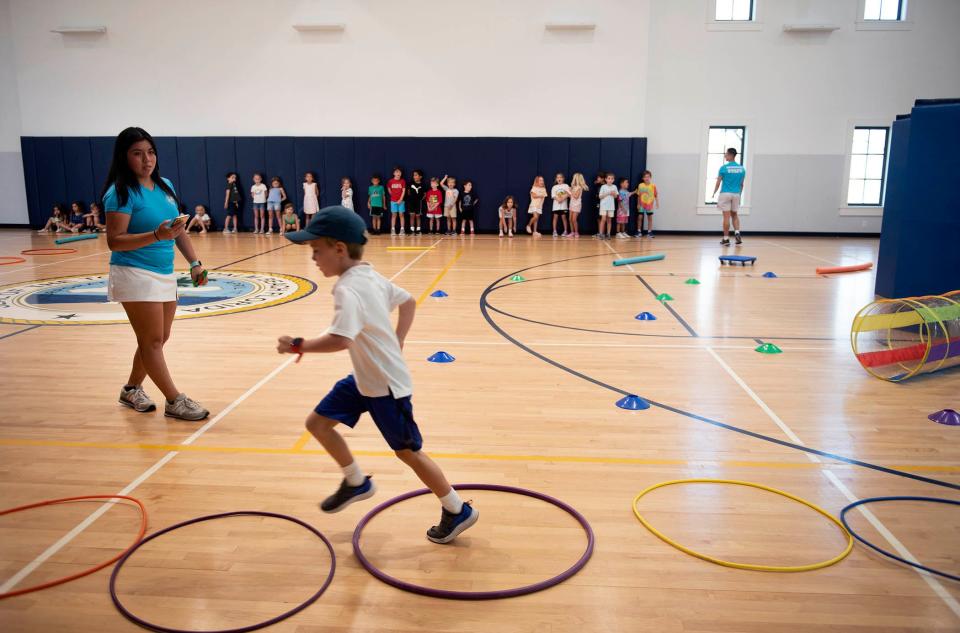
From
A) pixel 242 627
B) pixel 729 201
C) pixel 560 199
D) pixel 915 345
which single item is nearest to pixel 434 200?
pixel 560 199

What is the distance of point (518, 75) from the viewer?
60.6 feet

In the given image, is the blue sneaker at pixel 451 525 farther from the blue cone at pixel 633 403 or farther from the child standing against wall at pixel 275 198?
the child standing against wall at pixel 275 198

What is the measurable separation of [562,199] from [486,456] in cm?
1471

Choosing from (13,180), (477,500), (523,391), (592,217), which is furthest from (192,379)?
(13,180)

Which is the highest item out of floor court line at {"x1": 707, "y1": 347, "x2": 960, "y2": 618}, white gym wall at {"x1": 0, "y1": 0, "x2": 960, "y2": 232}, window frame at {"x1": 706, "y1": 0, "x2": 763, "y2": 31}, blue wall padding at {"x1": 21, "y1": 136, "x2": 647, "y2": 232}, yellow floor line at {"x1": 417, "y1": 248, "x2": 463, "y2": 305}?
window frame at {"x1": 706, "y1": 0, "x2": 763, "y2": 31}

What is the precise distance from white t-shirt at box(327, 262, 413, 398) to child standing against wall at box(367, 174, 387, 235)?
1612 cm

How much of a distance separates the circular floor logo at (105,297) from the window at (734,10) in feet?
45.2

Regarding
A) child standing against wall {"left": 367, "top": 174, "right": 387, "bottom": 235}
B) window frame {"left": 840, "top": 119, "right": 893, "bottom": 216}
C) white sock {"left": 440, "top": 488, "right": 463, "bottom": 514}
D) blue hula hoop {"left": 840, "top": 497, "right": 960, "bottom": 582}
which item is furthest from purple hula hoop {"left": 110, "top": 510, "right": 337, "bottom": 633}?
window frame {"left": 840, "top": 119, "right": 893, "bottom": 216}

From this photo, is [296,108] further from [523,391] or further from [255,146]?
[523,391]

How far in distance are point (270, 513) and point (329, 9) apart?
17.8m

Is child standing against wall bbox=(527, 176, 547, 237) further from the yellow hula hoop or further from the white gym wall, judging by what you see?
the yellow hula hoop

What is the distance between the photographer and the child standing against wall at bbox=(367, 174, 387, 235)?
18.7m

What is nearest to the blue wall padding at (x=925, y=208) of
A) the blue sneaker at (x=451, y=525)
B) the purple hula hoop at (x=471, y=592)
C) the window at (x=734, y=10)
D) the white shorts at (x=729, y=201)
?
the purple hula hoop at (x=471, y=592)

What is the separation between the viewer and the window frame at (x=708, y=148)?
733 inches
